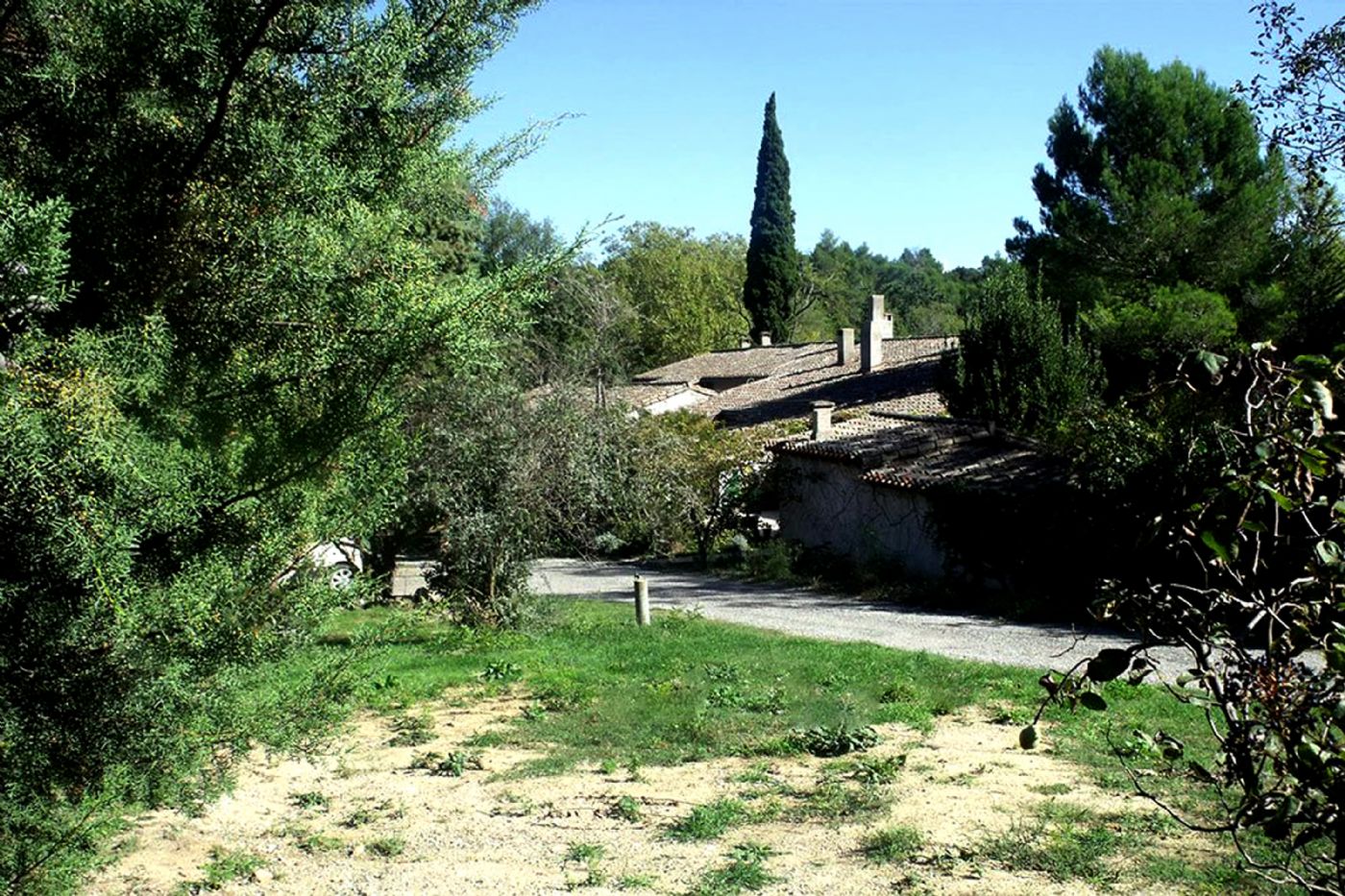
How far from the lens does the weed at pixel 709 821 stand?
6.89 meters

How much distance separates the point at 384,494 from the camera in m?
5.25

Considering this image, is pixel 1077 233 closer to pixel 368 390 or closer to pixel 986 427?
pixel 986 427

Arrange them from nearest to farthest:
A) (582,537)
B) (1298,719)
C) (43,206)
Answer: (1298,719) → (43,206) → (582,537)

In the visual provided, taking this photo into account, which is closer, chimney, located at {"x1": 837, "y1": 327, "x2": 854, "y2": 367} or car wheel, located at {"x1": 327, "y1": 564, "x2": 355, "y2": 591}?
car wheel, located at {"x1": 327, "y1": 564, "x2": 355, "y2": 591}

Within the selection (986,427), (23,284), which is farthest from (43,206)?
(986,427)

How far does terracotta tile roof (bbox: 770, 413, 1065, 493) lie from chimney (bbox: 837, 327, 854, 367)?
15.9 metres

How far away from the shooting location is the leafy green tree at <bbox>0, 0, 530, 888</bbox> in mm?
3959

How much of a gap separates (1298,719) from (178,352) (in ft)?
13.3

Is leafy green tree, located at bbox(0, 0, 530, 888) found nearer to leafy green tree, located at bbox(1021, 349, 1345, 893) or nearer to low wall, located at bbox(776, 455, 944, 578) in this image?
leafy green tree, located at bbox(1021, 349, 1345, 893)

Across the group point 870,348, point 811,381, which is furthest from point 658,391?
point 870,348

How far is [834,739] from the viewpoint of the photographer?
28.9 feet

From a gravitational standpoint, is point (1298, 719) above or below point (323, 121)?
below

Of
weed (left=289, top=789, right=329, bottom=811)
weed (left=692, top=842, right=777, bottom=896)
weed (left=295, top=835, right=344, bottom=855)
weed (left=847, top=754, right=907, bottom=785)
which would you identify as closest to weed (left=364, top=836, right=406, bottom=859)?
weed (left=295, top=835, right=344, bottom=855)

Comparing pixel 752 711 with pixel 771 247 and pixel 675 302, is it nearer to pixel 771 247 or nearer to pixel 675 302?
pixel 771 247
